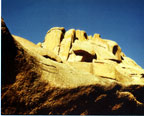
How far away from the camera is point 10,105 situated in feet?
12.6

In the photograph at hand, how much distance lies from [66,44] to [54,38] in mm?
1241

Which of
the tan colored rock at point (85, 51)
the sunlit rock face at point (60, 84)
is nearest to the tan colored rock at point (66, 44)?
the sunlit rock face at point (60, 84)

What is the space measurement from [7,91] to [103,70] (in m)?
4.89

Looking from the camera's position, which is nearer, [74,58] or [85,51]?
[85,51]

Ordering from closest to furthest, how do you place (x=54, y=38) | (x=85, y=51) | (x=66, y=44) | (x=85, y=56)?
(x=85, y=51), (x=85, y=56), (x=66, y=44), (x=54, y=38)

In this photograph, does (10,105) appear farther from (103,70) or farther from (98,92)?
(103,70)

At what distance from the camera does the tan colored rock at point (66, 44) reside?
9.81m

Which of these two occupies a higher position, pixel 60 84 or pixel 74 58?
pixel 74 58

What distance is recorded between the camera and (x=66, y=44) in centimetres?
1030

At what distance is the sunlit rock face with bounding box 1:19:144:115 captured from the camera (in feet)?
12.4

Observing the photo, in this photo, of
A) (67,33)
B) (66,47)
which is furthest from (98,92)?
(67,33)

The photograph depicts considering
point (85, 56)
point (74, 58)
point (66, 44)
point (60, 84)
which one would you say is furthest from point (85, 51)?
point (60, 84)

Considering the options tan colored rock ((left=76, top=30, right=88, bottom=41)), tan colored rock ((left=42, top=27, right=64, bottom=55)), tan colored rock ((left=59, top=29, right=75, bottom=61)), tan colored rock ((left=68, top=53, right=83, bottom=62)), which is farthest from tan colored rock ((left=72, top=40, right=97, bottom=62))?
tan colored rock ((left=76, top=30, right=88, bottom=41))

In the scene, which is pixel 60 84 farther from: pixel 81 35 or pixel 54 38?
pixel 81 35
